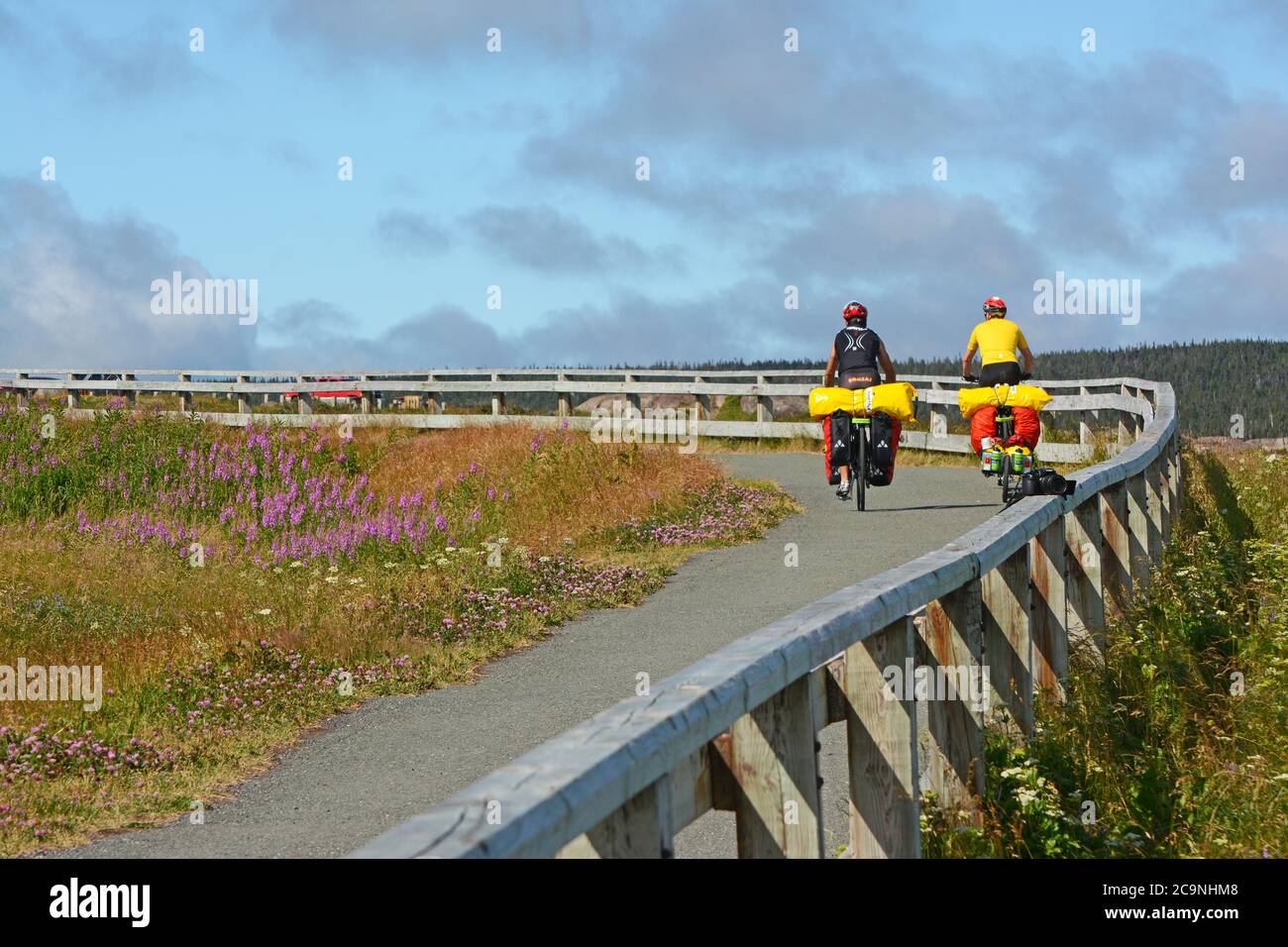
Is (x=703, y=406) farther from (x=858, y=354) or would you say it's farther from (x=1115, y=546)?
(x=1115, y=546)

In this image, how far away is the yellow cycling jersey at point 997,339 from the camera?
14.8m

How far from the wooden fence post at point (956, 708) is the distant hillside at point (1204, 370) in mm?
109931

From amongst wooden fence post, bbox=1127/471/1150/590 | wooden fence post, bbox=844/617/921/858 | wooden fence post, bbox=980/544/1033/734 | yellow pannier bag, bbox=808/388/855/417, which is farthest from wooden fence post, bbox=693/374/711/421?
wooden fence post, bbox=844/617/921/858

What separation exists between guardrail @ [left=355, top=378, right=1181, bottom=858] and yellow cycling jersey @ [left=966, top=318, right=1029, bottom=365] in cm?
622

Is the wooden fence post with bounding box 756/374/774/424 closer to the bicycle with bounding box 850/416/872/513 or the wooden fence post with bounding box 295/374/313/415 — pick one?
the wooden fence post with bounding box 295/374/313/415

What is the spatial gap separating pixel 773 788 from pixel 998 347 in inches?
460

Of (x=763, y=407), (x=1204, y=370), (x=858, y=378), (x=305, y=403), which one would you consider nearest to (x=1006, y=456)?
(x=858, y=378)

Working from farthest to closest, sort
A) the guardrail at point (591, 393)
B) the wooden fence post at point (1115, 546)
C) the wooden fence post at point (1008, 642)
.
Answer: the guardrail at point (591, 393) < the wooden fence post at point (1115, 546) < the wooden fence post at point (1008, 642)

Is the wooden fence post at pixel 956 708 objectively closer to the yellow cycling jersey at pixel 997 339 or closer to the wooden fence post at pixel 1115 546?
the wooden fence post at pixel 1115 546

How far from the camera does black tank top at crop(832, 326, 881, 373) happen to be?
16.1 meters

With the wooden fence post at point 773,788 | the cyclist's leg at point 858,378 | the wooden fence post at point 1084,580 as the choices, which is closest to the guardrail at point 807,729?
the wooden fence post at point 773,788

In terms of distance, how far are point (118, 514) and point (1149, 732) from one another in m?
15.5
